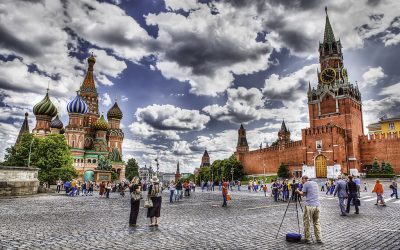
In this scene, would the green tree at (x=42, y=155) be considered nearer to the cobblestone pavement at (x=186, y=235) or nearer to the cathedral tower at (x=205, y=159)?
the cobblestone pavement at (x=186, y=235)

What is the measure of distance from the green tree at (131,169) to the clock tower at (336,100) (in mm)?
62013

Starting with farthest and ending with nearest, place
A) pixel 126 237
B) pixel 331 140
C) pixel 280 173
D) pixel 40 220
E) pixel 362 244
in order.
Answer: pixel 280 173
pixel 331 140
pixel 40 220
pixel 126 237
pixel 362 244

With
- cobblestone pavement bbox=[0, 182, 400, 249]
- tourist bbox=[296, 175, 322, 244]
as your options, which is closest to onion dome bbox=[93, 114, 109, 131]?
cobblestone pavement bbox=[0, 182, 400, 249]

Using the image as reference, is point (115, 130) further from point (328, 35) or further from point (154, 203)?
point (154, 203)

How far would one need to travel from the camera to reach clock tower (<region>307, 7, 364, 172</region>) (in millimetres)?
61719

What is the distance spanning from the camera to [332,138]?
190ft

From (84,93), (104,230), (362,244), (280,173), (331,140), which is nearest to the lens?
(362,244)

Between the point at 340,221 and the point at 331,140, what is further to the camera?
the point at 331,140

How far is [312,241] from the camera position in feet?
23.4

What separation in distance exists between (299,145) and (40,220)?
64.3 meters

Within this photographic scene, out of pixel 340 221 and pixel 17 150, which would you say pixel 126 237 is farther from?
pixel 17 150

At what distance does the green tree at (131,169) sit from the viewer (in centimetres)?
10250

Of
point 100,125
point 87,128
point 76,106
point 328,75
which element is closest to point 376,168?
point 328,75

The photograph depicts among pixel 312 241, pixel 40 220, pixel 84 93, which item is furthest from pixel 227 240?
pixel 84 93
